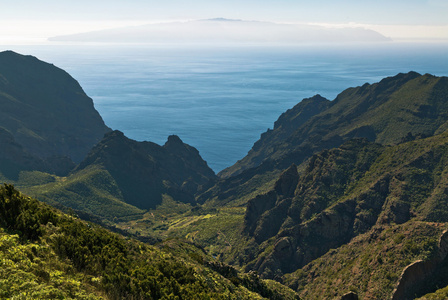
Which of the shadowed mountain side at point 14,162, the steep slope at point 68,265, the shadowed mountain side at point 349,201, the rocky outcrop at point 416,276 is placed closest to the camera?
the steep slope at point 68,265

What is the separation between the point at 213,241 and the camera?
108 m

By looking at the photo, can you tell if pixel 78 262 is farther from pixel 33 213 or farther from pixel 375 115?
pixel 375 115

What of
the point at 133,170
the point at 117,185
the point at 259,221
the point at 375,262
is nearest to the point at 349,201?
the point at 259,221

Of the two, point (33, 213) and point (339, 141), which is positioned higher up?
point (33, 213)

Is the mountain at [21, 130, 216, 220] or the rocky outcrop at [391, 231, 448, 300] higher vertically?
the rocky outcrop at [391, 231, 448, 300]

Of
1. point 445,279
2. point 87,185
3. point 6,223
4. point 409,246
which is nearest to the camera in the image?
point 6,223

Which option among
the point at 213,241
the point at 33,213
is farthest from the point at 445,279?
the point at 213,241

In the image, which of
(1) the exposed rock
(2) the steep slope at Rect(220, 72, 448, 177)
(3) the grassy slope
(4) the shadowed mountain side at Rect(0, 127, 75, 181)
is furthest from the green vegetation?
(4) the shadowed mountain side at Rect(0, 127, 75, 181)

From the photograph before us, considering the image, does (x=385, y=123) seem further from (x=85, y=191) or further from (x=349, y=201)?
(x=85, y=191)

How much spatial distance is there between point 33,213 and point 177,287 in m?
11.5

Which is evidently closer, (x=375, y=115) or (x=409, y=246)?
(x=409, y=246)

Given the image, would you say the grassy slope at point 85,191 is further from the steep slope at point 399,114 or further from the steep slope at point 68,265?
the steep slope at point 68,265

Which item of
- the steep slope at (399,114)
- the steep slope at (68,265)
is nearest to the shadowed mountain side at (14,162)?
the steep slope at (399,114)

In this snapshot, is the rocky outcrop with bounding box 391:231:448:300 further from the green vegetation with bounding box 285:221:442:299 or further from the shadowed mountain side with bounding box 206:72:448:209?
the shadowed mountain side with bounding box 206:72:448:209
